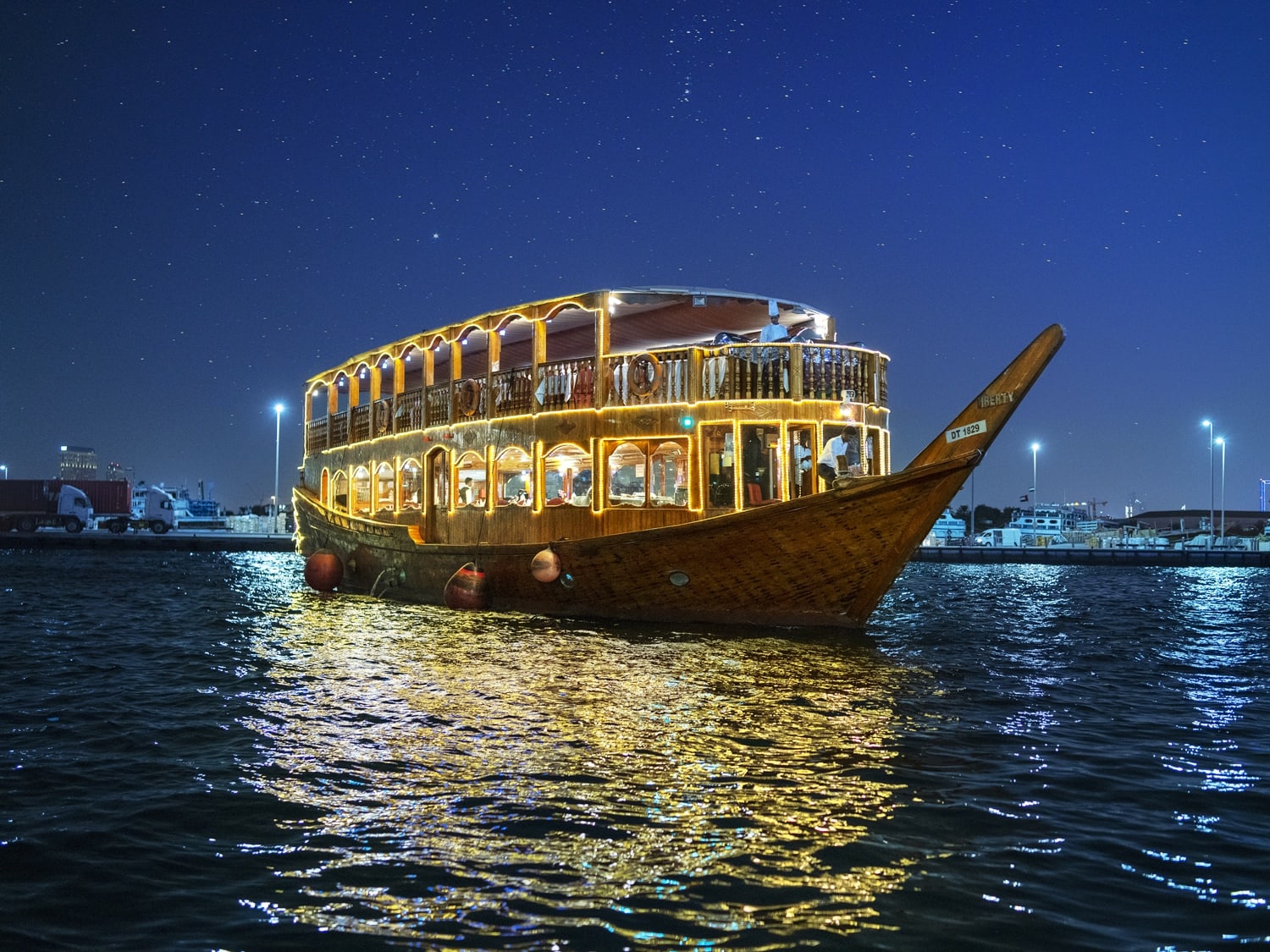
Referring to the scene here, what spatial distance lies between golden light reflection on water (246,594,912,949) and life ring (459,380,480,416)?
7144 mm

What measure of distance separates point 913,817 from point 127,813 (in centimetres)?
440

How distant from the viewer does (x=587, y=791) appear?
597cm

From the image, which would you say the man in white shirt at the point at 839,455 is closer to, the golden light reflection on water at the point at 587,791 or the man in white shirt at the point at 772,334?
the man in white shirt at the point at 772,334

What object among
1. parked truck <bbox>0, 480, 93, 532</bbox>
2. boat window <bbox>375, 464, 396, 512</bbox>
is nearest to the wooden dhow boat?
boat window <bbox>375, 464, 396, 512</bbox>

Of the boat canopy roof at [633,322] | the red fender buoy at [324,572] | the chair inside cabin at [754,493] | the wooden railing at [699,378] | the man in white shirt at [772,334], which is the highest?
the boat canopy roof at [633,322]

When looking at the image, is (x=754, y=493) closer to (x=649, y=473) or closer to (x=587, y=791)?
(x=649, y=473)

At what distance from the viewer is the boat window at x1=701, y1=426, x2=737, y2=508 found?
1438cm

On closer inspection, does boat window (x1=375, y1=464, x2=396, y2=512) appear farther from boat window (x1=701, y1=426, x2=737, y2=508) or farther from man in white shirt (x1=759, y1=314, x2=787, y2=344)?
man in white shirt (x1=759, y1=314, x2=787, y2=344)

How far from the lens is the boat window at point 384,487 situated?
71.7ft

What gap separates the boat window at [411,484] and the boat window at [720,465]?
8.82m

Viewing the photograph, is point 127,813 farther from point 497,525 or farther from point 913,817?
point 497,525

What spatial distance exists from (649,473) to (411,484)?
9.54 metres

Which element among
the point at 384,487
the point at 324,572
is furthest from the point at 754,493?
the point at 384,487

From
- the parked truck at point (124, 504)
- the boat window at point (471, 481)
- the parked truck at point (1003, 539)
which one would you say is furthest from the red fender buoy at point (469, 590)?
the parked truck at point (124, 504)
